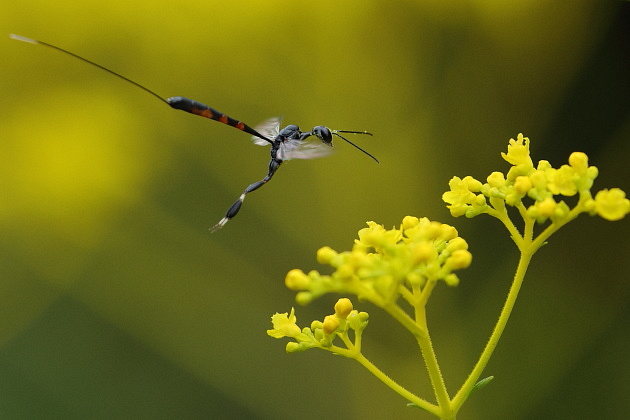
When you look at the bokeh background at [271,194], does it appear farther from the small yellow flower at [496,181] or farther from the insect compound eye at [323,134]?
the small yellow flower at [496,181]

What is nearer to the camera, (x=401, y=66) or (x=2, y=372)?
(x=2, y=372)

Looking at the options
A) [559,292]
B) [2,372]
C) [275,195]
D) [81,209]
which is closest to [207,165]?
[275,195]

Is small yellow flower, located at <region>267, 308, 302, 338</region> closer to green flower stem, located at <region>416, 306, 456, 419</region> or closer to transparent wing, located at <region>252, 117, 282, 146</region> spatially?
green flower stem, located at <region>416, 306, 456, 419</region>

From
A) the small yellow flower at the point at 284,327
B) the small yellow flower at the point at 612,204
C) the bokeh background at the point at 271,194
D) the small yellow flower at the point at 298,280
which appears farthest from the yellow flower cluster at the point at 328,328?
the bokeh background at the point at 271,194

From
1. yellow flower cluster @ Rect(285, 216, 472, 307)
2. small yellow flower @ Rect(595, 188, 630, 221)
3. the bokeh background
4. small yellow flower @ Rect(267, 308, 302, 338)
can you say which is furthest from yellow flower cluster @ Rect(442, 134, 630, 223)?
the bokeh background

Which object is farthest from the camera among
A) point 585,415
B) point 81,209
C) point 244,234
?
point 81,209

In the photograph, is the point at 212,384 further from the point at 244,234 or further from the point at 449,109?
the point at 449,109

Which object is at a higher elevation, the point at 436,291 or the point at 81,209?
the point at 436,291
